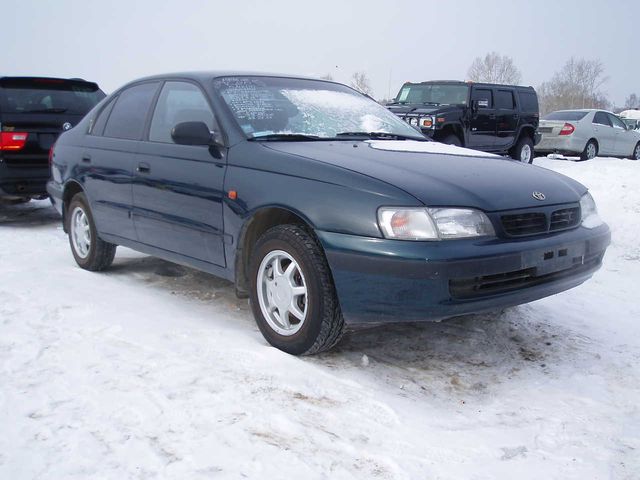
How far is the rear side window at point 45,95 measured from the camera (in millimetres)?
7457

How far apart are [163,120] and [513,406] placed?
9.76 ft

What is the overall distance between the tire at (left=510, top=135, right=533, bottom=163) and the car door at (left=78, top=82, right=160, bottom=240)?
427 inches

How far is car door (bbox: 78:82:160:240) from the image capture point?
4.63m

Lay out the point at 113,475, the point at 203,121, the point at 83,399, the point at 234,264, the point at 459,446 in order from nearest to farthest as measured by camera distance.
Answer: the point at 113,475, the point at 459,446, the point at 83,399, the point at 234,264, the point at 203,121

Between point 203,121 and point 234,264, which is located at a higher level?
point 203,121

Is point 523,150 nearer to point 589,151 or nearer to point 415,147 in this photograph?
point 589,151

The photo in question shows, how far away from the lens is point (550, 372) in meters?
3.39

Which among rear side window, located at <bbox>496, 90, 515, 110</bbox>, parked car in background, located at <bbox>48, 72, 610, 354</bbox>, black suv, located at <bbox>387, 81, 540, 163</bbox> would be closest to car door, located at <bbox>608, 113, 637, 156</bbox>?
black suv, located at <bbox>387, 81, 540, 163</bbox>

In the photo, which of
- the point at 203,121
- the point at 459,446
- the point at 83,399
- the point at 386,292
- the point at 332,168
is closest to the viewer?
the point at 459,446

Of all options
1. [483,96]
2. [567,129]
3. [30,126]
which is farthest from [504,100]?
[30,126]

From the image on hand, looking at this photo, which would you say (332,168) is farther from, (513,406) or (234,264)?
(513,406)

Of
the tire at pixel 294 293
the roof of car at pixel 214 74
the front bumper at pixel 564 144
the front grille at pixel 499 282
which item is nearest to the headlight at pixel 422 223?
the front grille at pixel 499 282

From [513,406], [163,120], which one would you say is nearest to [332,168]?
[513,406]

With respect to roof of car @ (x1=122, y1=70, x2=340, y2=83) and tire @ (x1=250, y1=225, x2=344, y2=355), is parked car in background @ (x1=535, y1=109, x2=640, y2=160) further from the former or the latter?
tire @ (x1=250, y1=225, x2=344, y2=355)
